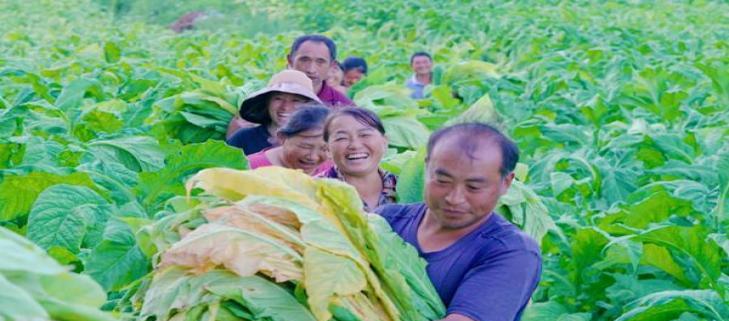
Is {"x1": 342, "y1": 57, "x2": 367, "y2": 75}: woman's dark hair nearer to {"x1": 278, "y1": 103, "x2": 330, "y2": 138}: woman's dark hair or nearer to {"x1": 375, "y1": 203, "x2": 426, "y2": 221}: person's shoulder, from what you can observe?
{"x1": 278, "y1": 103, "x2": 330, "y2": 138}: woman's dark hair

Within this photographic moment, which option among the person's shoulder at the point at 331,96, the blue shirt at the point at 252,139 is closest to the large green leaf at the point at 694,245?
the blue shirt at the point at 252,139

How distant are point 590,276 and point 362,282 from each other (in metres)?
1.68

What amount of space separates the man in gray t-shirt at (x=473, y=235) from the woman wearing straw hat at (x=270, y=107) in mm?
2631

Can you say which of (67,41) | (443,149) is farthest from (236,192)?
(67,41)

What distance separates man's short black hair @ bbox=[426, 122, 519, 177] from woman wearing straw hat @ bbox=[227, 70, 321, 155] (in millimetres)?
2548

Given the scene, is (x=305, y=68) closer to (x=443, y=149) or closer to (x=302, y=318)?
(x=443, y=149)

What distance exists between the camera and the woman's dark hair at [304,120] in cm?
502

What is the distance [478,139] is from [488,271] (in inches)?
12.9

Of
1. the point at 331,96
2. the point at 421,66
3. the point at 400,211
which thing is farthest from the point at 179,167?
the point at 421,66

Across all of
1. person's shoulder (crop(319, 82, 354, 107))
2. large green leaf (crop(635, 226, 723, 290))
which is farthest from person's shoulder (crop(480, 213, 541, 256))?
person's shoulder (crop(319, 82, 354, 107))

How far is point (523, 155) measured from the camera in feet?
24.1

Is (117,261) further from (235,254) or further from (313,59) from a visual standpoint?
(313,59)

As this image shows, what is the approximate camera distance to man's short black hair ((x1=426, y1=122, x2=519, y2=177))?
3326mm

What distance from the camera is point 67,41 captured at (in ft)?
49.4
